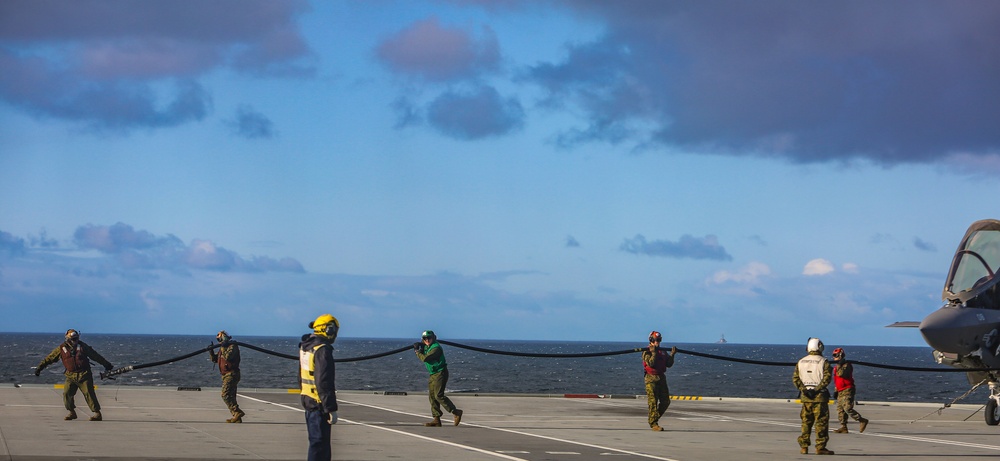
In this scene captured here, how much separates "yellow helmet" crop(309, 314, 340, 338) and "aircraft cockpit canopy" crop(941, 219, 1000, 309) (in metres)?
18.2

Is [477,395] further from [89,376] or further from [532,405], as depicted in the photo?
[89,376]

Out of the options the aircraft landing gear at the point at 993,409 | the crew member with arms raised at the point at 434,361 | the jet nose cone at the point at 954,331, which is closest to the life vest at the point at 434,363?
the crew member with arms raised at the point at 434,361

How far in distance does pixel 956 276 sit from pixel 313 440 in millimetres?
19317

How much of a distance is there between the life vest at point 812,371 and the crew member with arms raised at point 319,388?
9.57 metres

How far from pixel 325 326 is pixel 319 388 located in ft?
2.56

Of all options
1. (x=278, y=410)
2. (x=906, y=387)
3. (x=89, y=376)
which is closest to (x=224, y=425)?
(x=89, y=376)

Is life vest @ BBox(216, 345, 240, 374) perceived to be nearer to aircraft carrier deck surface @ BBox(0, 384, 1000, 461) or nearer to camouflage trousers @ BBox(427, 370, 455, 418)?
aircraft carrier deck surface @ BBox(0, 384, 1000, 461)

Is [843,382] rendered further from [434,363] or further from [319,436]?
[319,436]

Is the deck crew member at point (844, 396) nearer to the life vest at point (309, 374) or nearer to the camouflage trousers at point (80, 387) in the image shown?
the life vest at point (309, 374)

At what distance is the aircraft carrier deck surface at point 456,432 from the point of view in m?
17.8

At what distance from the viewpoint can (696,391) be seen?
3597 inches

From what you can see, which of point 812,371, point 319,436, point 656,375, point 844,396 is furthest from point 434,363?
point 319,436

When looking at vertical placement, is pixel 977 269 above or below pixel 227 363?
above

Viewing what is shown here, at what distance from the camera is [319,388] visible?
40.5ft
